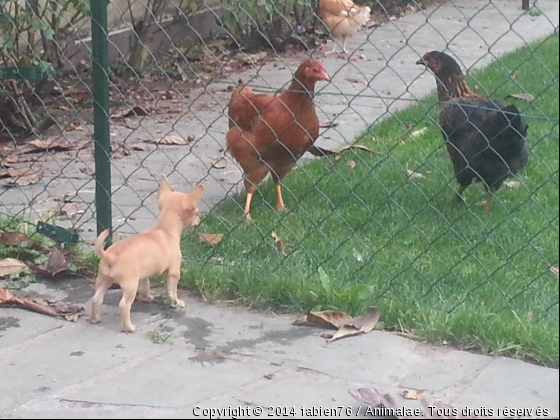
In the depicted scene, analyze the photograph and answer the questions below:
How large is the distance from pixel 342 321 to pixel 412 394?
0.56 metres

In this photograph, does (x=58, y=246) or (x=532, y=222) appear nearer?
(x=58, y=246)

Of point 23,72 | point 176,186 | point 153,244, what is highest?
point 23,72

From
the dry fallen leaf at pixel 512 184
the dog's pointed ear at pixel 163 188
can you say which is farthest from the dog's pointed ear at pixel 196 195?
the dry fallen leaf at pixel 512 184

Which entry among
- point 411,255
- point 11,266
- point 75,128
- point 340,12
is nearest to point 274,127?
point 411,255

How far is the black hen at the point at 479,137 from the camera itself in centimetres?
418

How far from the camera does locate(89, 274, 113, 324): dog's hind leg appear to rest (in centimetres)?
292

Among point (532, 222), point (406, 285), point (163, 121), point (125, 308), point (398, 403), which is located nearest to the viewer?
→ point (398, 403)

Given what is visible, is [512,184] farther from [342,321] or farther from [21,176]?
[21,176]

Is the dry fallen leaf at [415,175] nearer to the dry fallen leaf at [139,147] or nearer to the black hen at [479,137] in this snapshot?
the black hen at [479,137]

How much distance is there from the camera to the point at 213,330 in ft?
9.66

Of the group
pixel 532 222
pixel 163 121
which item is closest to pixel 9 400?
pixel 532 222

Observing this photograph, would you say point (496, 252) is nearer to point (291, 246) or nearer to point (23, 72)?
point (291, 246)

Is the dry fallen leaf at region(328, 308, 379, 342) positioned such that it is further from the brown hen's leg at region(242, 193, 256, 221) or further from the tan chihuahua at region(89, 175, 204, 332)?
the brown hen's leg at region(242, 193, 256, 221)

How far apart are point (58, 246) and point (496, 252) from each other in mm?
2047
